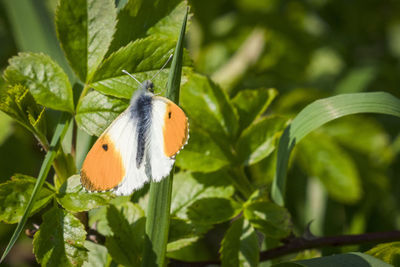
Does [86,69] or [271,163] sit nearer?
[86,69]

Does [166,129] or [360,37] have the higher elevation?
[360,37]

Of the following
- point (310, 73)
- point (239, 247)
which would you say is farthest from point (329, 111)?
point (310, 73)

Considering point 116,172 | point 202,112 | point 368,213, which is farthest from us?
point 368,213

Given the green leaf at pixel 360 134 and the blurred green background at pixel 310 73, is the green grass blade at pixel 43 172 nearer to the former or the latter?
the blurred green background at pixel 310 73

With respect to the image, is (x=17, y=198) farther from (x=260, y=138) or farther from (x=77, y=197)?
(x=260, y=138)

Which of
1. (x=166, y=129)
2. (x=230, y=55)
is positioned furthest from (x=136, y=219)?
(x=230, y=55)

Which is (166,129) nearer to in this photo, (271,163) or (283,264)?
(283,264)

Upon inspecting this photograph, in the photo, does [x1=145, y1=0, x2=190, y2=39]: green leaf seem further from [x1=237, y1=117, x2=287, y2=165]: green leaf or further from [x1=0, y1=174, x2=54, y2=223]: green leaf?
[x1=0, y1=174, x2=54, y2=223]: green leaf
